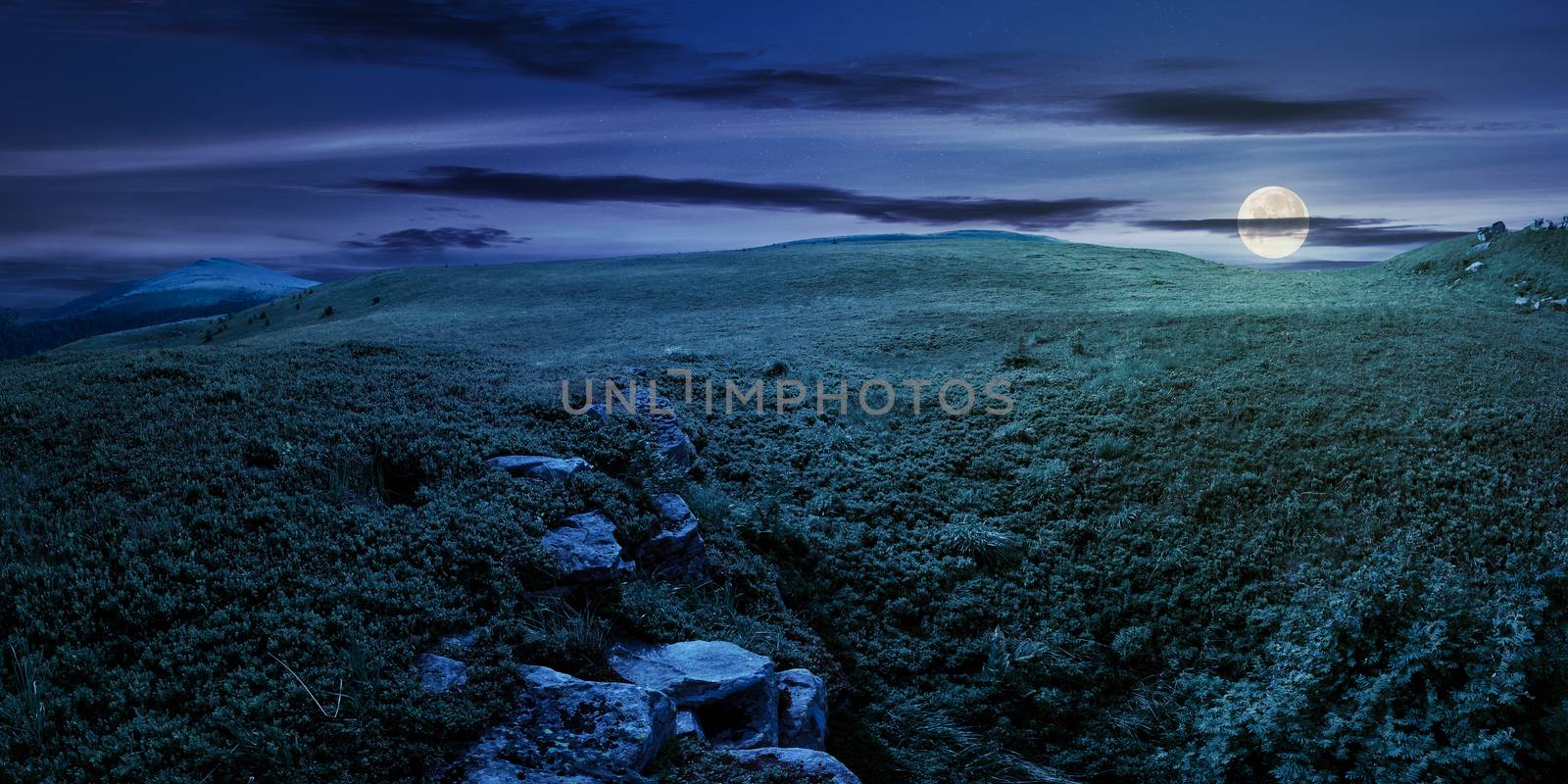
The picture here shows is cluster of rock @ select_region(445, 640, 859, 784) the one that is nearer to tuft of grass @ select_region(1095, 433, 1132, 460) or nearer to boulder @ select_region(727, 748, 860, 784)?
boulder @ select_region(727, 748, 860, 784)

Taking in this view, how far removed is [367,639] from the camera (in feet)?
20.7

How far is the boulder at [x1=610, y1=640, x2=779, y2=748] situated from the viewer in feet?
22.2

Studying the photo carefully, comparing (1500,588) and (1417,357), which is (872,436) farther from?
(1417,357)

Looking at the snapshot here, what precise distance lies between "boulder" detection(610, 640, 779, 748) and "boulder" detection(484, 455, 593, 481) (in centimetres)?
328

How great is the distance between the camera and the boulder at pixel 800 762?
6.11 metres

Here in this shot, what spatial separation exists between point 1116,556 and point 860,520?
4.08 m

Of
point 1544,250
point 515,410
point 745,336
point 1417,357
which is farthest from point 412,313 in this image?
point 1544,250

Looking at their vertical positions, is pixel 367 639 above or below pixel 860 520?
above

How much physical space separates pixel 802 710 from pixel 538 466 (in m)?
5.09

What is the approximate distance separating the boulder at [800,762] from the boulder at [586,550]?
2.77m

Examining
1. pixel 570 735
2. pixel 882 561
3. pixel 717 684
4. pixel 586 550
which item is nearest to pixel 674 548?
pixel 586 550

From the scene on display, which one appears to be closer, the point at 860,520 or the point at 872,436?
the point at 860,520

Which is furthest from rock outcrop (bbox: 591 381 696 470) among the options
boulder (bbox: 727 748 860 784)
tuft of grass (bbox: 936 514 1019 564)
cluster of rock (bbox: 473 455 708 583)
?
boulder (bbox: 727 748 860 784)

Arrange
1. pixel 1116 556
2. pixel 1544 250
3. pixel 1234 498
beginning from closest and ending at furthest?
1. pixel 1116 556
2. pixel 1234 498
3. pixel 1544 250
